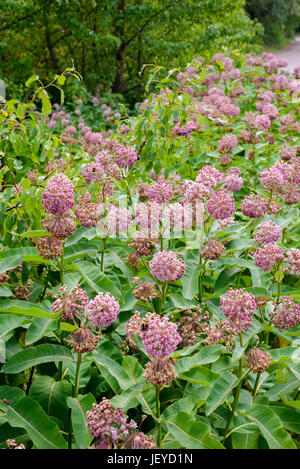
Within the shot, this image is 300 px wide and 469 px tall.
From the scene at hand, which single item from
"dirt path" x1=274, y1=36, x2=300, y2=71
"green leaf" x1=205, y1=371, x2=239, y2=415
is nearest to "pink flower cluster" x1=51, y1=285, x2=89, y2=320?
"green leaf" x1=205, y1=371, x2=239, y2=415

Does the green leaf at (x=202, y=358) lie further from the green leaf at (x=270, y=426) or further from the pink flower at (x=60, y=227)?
the pink flower at (x=60, y=227)

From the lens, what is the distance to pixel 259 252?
2.00 meters

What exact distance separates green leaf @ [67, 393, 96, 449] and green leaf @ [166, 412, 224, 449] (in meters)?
0.29

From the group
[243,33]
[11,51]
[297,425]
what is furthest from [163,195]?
[243,33]

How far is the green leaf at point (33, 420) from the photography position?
5.49 feet

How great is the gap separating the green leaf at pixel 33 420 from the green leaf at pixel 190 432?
1.32 ft

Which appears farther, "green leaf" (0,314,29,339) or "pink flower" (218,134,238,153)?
"pink flower" (218,134,238,153)

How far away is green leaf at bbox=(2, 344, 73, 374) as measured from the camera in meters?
1.87

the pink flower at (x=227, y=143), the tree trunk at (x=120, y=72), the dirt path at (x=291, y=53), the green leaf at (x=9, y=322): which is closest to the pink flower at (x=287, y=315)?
the green leaf at (x=9, y=322)

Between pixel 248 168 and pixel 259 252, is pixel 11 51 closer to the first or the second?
pixel 248 168

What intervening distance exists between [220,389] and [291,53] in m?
24.6

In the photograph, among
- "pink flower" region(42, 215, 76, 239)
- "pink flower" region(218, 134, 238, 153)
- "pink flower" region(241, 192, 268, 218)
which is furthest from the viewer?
"pink flower" region(218, 134, 238, 153)

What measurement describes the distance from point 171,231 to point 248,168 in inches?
61.2

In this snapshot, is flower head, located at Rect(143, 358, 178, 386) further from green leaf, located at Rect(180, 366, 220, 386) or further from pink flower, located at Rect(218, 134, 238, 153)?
pink flower, located at Rect(218, 134, 238, 153)
